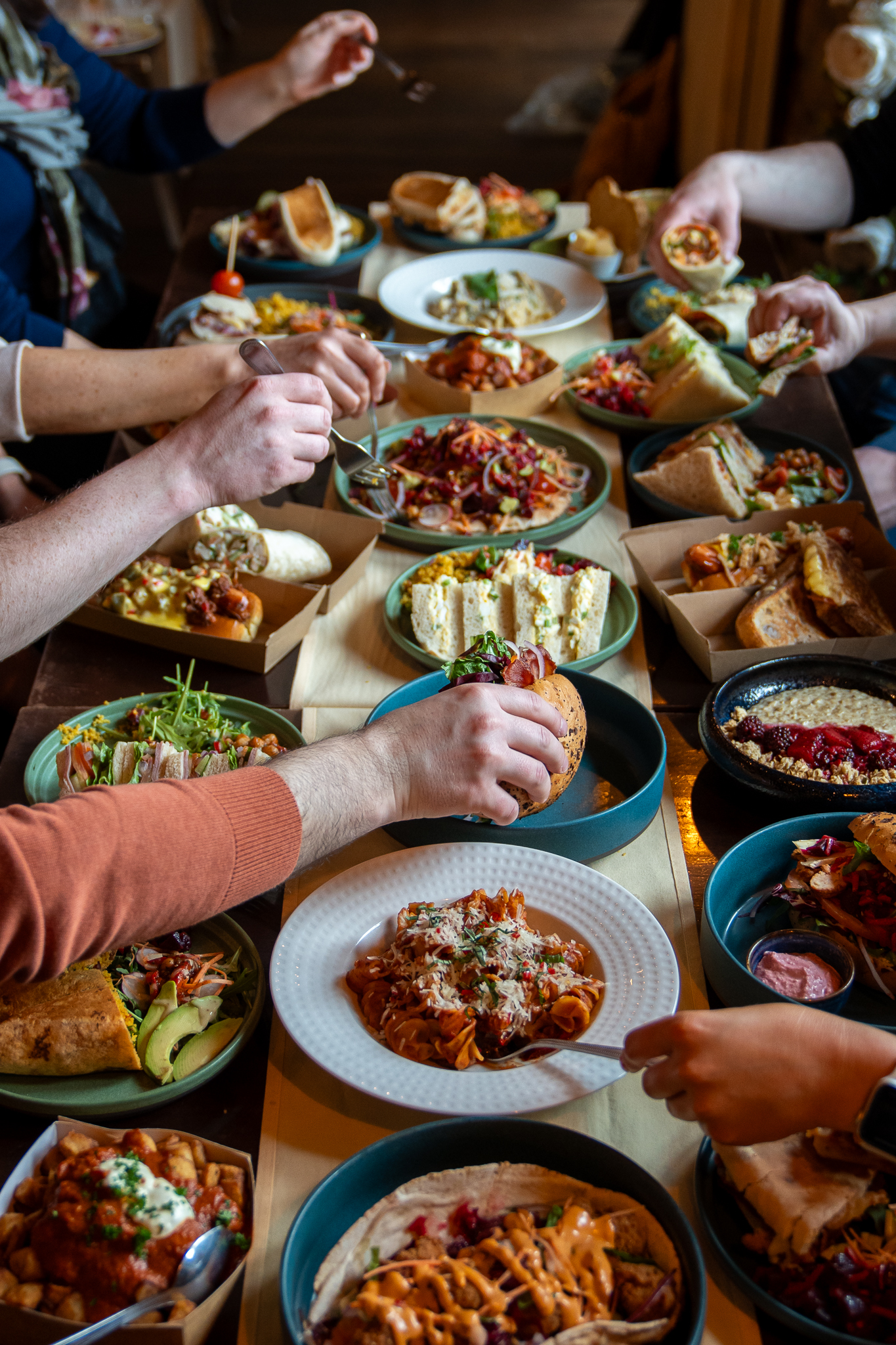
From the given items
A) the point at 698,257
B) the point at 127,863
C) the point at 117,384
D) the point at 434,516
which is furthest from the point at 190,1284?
the point at 698,257

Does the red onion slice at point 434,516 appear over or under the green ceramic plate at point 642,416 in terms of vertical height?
under

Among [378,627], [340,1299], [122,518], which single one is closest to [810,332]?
[378,627]

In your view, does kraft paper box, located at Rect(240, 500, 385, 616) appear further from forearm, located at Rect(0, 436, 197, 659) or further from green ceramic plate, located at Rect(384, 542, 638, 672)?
forearm, located at Rect(0, 436, 197, 659)

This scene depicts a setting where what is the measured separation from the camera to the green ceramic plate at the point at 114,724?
5.74 ft

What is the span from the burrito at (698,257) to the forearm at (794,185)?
328 millimetres

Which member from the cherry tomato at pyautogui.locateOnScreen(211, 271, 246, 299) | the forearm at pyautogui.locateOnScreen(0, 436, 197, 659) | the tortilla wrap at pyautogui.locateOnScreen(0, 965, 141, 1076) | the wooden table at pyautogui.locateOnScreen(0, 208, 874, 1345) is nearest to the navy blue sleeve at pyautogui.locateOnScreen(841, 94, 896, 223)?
the wooden table at pyautogui.locateOnScreen(0, 208, 874, 1345)

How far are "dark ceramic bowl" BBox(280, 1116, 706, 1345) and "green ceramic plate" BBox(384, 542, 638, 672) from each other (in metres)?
0.97

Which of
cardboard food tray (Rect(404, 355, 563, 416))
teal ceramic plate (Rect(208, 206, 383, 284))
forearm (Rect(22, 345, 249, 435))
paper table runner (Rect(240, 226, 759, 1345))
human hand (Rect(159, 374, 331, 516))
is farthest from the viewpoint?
teal ceramic plate (Rect(208, 206, 383, 284))

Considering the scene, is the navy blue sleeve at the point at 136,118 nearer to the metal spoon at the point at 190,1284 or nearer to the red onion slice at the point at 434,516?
the red onion slice at the point at 434,516

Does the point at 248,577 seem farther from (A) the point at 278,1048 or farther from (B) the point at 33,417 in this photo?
(A) the point at 278,1048

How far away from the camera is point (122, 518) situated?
177 centimetres

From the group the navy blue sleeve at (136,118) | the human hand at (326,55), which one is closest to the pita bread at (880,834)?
the human hand at (326,55)

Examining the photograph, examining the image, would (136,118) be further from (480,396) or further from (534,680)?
(534,680)

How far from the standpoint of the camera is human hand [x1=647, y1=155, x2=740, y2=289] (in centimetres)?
326
